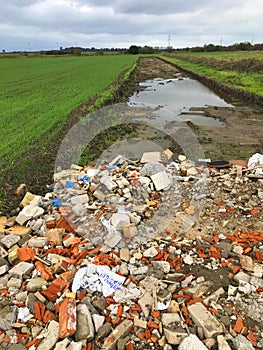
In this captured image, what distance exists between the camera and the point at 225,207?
5438mm

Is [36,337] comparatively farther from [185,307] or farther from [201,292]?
[201,292]

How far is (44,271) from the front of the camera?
3.83 metres

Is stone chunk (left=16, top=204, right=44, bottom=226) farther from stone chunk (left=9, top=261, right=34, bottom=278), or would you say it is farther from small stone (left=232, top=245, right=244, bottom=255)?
small stone (left=232, top=245, right=244, bottom=255)

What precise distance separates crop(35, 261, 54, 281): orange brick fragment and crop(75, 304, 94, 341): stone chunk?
2.22ft

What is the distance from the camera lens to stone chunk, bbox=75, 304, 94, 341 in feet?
9.95

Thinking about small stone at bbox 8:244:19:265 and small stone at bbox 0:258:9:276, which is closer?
small stone at bbox 0:258:9:276

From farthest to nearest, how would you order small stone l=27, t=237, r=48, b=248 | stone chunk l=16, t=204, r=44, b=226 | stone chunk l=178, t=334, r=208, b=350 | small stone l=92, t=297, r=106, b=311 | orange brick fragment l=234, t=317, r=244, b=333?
stone chunk l=16, t=204, r=44, b=226
small stone l=27, t=237, r=48, b=248
small stone l=92, t=297, r=106, b=311
orange brick fragment l=234, t=317, r=244, b=333
stone chunk l=178, t=334, r=208, b=350

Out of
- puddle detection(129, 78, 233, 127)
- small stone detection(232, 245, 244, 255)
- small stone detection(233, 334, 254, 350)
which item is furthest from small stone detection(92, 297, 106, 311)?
puddle detection(129, 78, 233, 127)

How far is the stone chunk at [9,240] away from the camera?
4391 millimetres

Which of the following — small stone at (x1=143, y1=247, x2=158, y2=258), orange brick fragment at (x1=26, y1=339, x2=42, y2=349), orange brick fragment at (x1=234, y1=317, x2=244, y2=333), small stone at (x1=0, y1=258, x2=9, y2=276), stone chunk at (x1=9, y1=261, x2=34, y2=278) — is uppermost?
stone chunk at (x1=9, y1=261, x2=34, y2=278)

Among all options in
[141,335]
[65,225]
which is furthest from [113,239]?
[141,335]

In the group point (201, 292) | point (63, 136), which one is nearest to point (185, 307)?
point (201, 292)

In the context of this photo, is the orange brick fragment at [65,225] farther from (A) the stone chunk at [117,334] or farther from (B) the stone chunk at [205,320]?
(B) the stone chunk at [205,320]

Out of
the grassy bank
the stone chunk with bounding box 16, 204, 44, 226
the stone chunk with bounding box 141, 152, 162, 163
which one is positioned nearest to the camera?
the stone chunk with bounding box 16, 204, 44, 226
